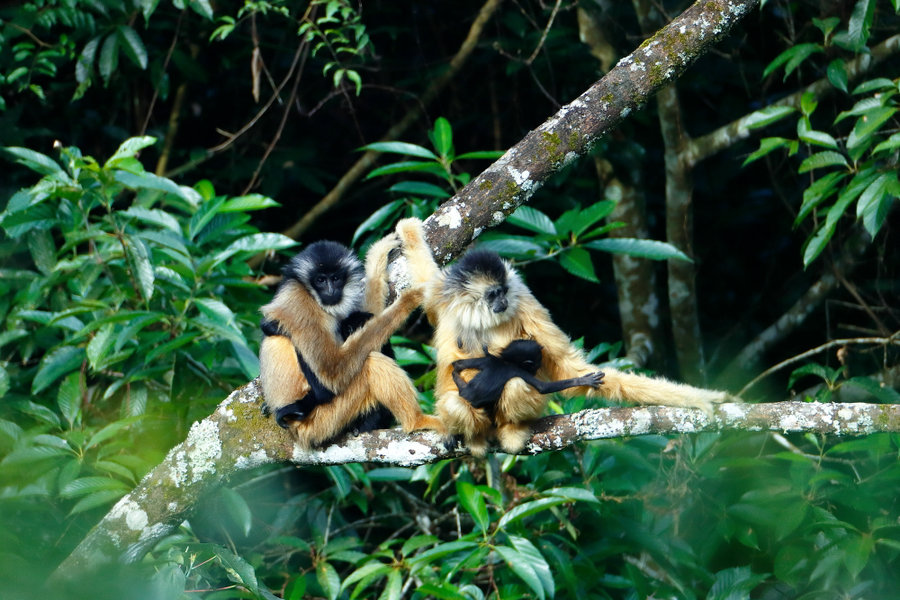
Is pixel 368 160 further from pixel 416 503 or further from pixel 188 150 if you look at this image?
pixel 416 503

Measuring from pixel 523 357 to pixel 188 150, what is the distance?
21.8 ft

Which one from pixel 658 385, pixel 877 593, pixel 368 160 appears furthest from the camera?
pixel 368 160

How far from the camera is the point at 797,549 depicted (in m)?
5.68

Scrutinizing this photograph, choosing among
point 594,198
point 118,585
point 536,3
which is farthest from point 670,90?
point 118,585

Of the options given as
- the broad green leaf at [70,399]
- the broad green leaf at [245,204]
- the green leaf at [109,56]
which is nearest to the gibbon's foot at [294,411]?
the broad green leaf at [70,399]

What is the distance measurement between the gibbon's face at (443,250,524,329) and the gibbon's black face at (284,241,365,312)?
85cm

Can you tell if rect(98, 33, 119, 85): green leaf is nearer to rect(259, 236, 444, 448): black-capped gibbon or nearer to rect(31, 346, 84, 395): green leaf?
rect(31, 346, 84, 395): green leaf

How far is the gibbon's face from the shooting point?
494cm

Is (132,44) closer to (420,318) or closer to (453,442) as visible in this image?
(420,318)

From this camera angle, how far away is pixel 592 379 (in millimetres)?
4766

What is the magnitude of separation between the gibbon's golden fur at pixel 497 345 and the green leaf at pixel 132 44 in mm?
4069

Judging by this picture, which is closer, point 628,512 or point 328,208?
point 628,512

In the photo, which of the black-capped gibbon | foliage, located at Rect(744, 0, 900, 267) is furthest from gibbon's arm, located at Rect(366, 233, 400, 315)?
foliage, located at Rect(744, 0, 900, 267)

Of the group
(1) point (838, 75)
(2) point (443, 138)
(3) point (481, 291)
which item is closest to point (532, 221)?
(2) point (443, 138)
